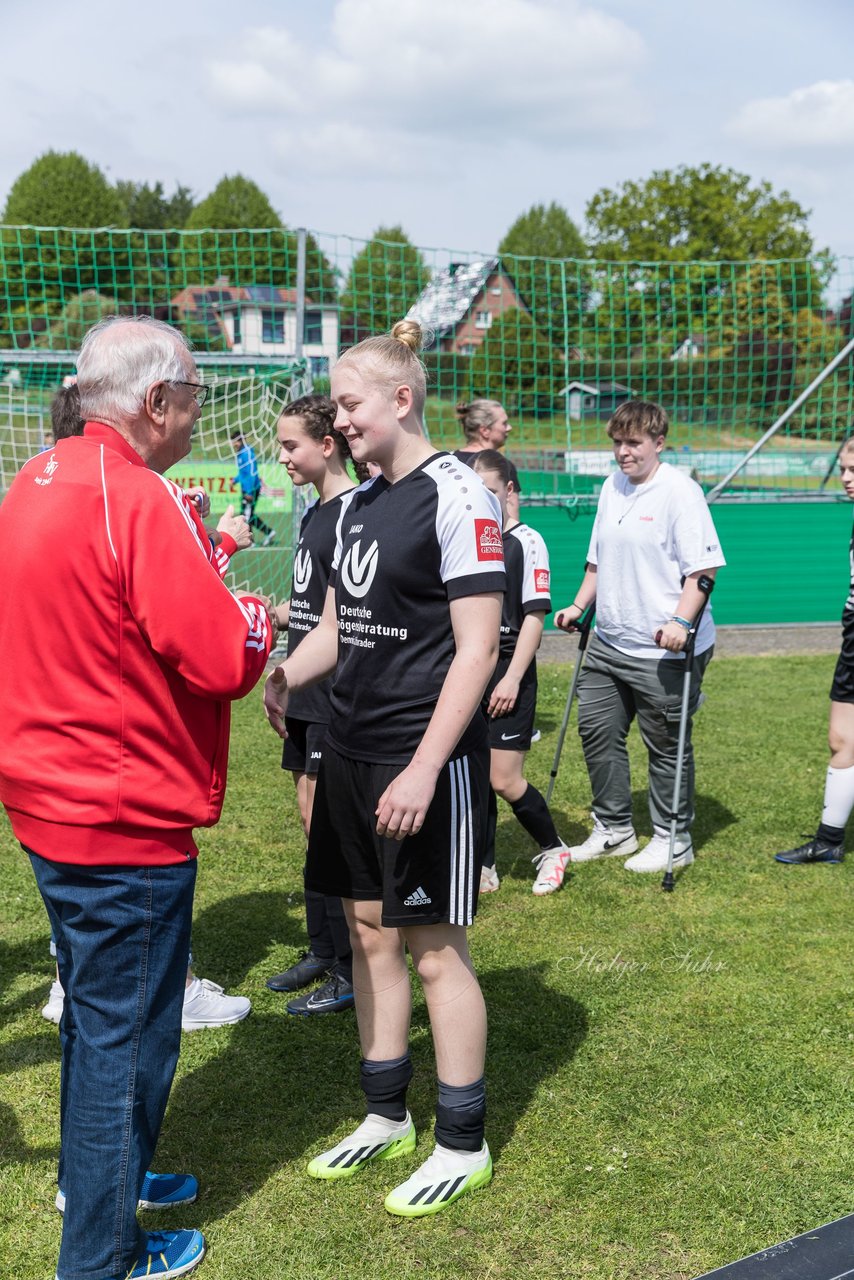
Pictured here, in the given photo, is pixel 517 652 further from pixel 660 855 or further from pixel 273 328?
pixel 273 328

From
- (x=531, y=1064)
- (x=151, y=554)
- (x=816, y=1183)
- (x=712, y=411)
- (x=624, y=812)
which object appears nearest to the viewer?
(x=151, y=554)

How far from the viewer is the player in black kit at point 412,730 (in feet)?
9.16

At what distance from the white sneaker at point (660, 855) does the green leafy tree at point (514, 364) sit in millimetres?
9330

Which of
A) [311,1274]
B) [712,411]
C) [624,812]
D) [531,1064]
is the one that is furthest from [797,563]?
[311,1274]

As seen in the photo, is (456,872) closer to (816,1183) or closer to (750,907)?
(816,1183)

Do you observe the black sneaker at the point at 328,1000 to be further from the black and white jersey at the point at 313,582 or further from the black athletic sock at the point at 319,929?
the black and white jersey at the point at 313,582

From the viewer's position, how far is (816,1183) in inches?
122

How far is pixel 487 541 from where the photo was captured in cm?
281

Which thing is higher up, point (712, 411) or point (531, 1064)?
point (712, 411)

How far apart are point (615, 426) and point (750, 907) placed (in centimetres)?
224

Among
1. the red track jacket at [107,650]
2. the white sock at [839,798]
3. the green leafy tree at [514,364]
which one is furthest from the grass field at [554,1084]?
the green leafy tree at [514,364]

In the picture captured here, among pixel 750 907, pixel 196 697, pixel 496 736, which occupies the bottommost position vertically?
pixel 750 907

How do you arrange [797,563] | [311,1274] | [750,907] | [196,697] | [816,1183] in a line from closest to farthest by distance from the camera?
[196,697] → [311,1274] → [816,1183] → [750,907] → [797,563]

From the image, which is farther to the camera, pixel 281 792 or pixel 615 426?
pixel 281 792
